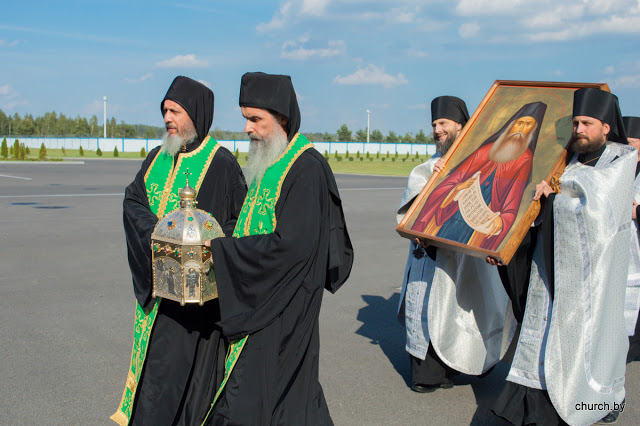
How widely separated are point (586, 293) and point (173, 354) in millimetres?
2422

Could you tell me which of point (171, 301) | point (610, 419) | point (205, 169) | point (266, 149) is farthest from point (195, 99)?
point (610, 419)

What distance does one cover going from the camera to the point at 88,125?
94562 millimetres

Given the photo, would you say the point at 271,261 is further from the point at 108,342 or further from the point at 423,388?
the point at 108,342

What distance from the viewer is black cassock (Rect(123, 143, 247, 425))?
3641 millimetres

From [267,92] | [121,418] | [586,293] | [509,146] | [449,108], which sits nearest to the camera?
[267,92]

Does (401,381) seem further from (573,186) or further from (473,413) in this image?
(573,186)

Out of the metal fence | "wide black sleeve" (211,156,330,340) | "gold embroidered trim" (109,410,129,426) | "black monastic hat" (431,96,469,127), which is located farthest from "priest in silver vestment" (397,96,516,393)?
the metal fence

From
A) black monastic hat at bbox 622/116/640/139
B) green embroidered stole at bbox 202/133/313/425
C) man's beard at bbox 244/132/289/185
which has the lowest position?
green embroidered stole at bbox 202/133/313/425

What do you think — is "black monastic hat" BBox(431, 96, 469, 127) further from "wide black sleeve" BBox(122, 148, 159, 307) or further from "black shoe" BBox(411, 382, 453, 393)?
"wide black sleeve" BBox(122, 148, 159, 307)

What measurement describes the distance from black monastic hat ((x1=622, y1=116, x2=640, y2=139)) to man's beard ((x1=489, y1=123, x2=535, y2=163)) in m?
2.25

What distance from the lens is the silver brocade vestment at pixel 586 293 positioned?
3879mm

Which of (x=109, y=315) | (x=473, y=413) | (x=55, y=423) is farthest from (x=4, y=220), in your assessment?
(x=473, y=413)

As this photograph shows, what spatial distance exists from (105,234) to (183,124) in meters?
8.14

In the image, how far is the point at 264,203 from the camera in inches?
130
